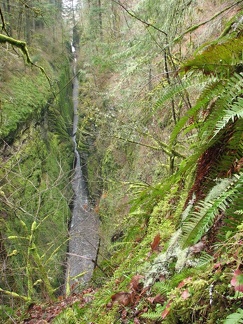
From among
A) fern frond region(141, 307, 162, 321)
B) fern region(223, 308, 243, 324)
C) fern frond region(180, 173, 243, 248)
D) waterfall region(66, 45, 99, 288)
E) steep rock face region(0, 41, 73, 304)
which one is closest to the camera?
fern region(223, 308, 243, 324)

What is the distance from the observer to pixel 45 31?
2502 centimetres

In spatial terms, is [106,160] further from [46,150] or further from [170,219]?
[170,219]

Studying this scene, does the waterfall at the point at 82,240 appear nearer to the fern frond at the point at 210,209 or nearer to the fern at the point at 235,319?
the fern frond at the point at 210,209

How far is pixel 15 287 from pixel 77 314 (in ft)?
20.4

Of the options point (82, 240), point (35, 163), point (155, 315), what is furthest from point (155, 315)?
point (82, 240)

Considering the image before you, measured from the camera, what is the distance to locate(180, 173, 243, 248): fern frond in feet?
4.31

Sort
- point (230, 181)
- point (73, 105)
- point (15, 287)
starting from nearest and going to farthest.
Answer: point (230, 181)
point (15, 287)
point (73, 105)

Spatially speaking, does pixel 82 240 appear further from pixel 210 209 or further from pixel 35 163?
pixel 210 209

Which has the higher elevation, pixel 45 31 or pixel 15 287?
pixel 45 31

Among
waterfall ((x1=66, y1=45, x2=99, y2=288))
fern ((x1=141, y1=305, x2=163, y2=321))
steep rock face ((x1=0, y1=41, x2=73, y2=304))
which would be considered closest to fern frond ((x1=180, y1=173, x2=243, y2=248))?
fern ((x1=141, y1=305, x2=163, y2=321))

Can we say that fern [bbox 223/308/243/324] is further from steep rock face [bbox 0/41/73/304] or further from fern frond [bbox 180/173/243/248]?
steep rock face [bbox 0/41/73/304]

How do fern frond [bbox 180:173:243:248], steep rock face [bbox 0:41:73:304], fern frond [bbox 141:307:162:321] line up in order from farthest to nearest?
steep rock face [bbox 0:41:73:304]
fern frond [bbox 141:307:162:321]
fern frond [bbox 180:173:243:248]

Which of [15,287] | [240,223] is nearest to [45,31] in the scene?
[15,287]

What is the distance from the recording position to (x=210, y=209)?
131cm
